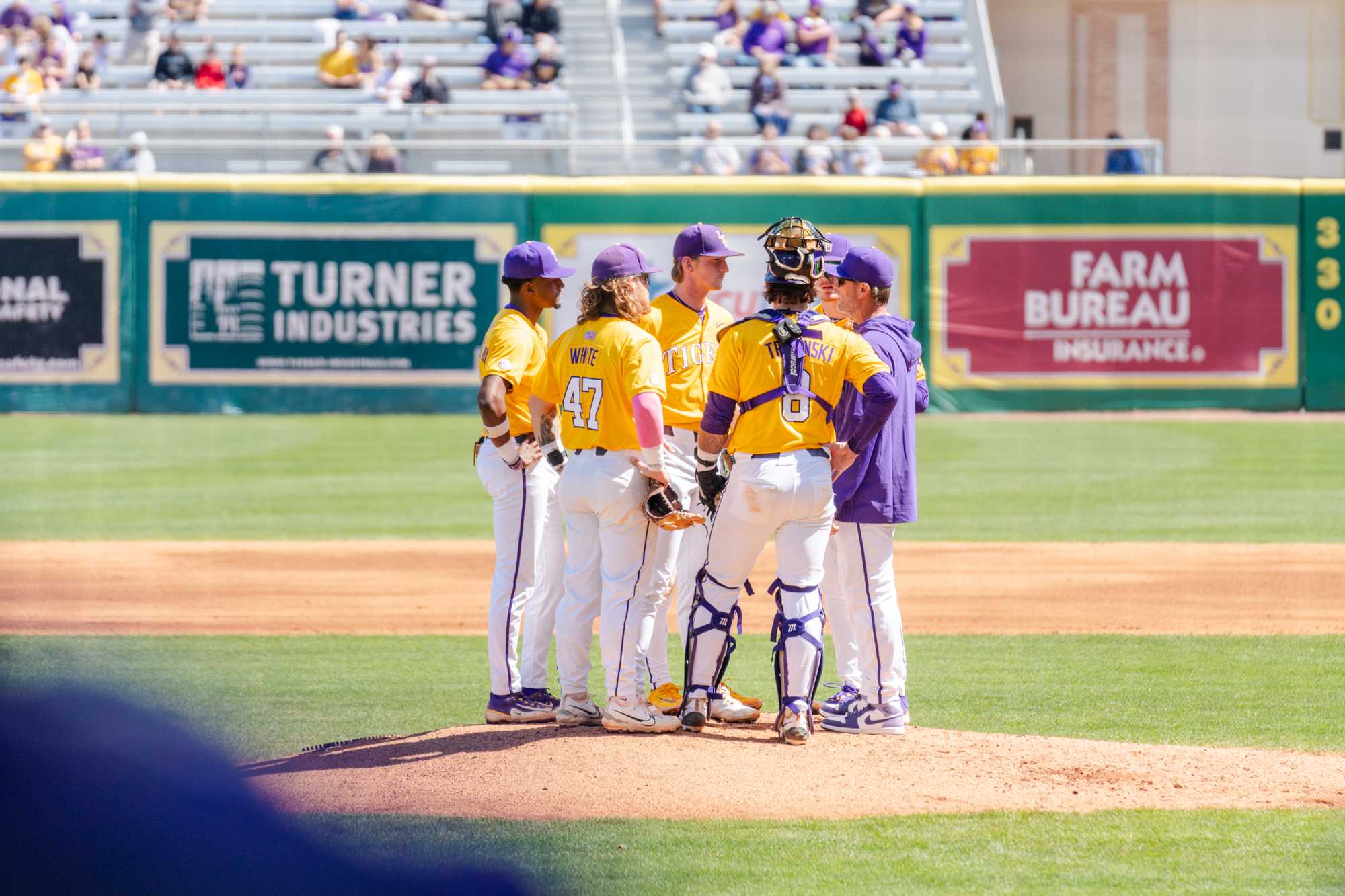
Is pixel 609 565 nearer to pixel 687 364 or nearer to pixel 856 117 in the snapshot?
pixel 687 364

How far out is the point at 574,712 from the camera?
651cm

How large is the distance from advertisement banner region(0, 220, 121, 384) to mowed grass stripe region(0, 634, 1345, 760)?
11.2m

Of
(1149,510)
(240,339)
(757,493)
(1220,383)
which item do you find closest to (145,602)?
(757,493)

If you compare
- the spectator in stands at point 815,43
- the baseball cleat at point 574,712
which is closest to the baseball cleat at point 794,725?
the baseball cleat at point 574,712

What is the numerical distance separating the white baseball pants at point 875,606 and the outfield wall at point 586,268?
43.9 feet

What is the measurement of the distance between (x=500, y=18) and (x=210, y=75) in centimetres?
419

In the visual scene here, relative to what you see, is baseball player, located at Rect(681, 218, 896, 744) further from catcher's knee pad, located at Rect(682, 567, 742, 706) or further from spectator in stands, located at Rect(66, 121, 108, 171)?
spectator in stands, located at Rect(66, 121, 108, 171)

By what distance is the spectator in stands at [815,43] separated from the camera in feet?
78.9

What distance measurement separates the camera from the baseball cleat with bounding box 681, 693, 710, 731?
6332 mm

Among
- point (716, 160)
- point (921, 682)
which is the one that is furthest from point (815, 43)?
point (921, 682)

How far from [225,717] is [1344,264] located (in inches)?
655

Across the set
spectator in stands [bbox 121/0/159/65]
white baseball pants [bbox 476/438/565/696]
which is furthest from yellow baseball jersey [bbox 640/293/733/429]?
spectator in stands [bbox 121/0/159/65]

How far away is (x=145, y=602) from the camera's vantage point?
34.1 feet

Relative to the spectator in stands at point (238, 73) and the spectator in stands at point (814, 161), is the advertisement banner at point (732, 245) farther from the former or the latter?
the spectator in stands at point (238, 73)
